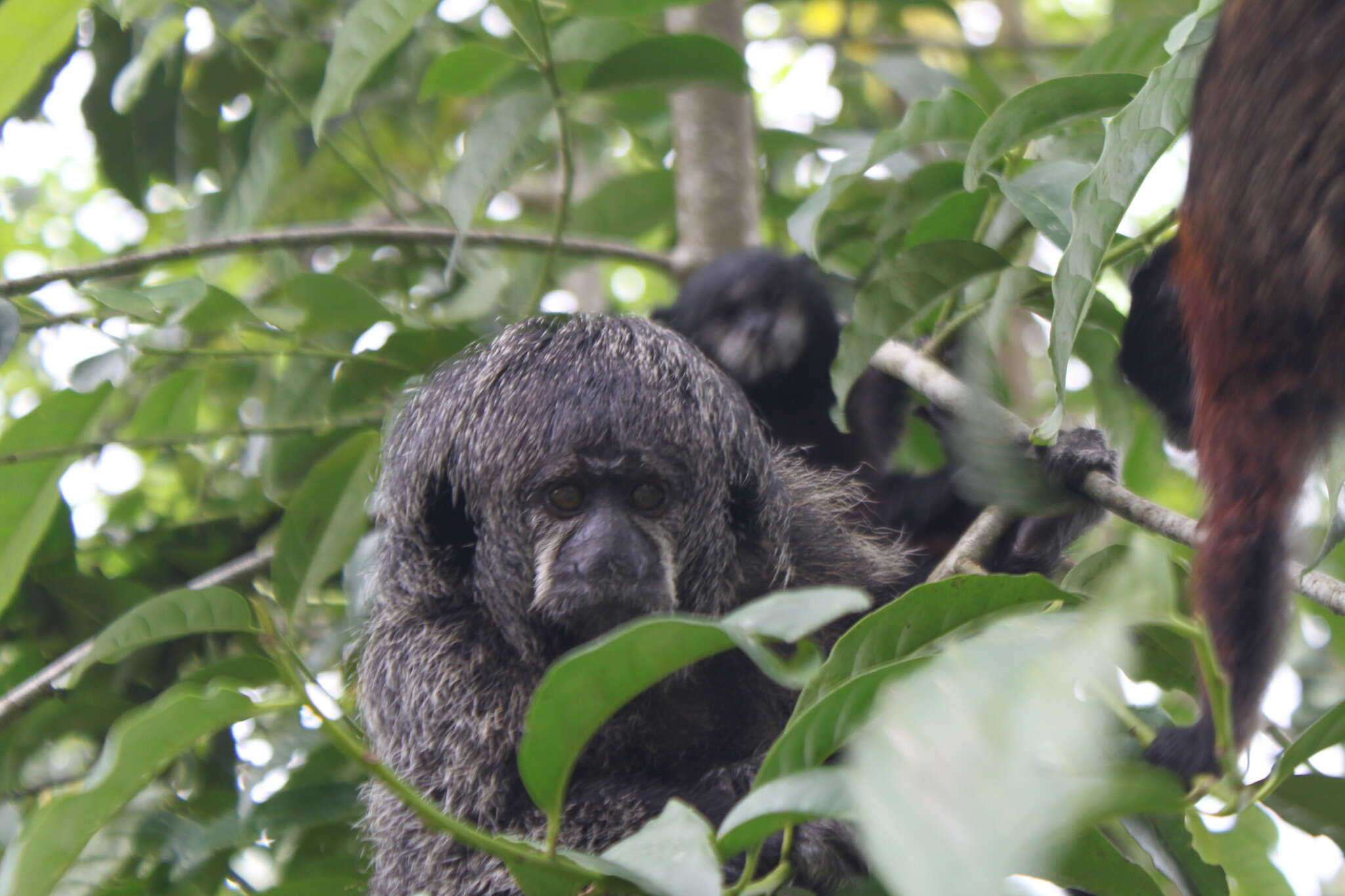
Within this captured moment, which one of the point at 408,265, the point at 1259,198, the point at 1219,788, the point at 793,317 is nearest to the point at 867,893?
the point at 1219,788

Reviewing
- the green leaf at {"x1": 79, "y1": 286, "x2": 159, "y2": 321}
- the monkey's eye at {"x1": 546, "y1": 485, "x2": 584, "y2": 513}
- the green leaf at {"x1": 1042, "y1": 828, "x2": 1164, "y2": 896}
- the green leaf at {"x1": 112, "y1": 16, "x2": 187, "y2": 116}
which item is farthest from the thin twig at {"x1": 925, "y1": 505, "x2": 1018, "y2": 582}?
the green leaf at {"x1": 112, "y1": 16, "x2": 187, "y2": 116}

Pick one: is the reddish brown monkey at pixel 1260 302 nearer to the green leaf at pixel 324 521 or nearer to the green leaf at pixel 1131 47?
the green leaf at pixel 1131 47

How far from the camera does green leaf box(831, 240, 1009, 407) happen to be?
288 centimetres

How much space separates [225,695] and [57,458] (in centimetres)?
202

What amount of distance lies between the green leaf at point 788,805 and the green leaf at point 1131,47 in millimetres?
2499

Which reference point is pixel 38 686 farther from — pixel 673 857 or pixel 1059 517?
pixel 1059 517

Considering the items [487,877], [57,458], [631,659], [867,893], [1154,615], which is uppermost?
[1154,615]

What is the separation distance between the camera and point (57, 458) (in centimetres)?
339

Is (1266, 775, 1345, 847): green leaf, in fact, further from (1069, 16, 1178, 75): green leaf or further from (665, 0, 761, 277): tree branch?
(665, 0, 761, 277): tree branch

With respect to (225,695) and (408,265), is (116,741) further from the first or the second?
(408,265)

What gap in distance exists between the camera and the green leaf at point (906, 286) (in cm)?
288

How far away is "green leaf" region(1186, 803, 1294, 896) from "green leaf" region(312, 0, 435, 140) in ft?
8.04

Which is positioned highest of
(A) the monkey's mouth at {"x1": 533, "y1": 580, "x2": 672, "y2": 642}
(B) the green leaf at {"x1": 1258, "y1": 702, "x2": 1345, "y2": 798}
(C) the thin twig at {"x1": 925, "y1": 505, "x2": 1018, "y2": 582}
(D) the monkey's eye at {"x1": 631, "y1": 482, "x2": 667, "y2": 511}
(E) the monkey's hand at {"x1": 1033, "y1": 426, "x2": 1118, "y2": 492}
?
(B) the green leaf at {"x1": 1258, "y1": 702, "x2": 1345, "y2": 798}

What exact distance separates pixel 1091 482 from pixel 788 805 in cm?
162
